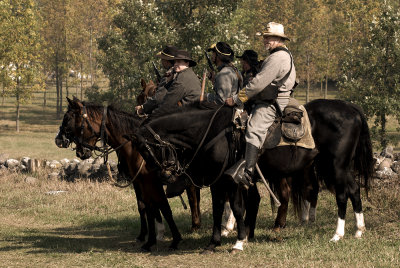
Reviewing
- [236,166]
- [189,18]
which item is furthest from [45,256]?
[189,18]

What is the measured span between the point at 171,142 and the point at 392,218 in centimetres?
442

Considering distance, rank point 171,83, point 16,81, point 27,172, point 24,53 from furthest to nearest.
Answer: point 16,81 → point 24,53 → point 27,172 → point 171,83

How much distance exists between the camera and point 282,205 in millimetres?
10438

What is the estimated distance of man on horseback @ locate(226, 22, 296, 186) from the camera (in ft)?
27.9

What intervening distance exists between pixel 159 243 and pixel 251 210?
1.74 metres

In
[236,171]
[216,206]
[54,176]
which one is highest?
[236,171]

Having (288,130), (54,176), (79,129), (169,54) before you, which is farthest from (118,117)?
(54,176)

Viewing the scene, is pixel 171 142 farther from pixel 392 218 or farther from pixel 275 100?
pixel 392 218

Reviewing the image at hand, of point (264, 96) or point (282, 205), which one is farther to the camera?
point (282, 205)

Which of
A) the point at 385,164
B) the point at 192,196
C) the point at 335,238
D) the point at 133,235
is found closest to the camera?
the point at 335,238

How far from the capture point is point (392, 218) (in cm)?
1015

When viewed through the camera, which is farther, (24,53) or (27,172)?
(24,53)

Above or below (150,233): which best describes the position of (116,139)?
above

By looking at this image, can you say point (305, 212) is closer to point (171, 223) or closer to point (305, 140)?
point (305, 140)
